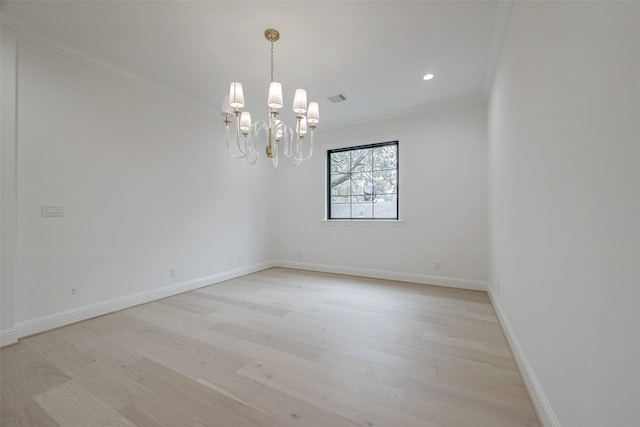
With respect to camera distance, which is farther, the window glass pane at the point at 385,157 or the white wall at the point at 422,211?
the window glass pane at the point at 385,157

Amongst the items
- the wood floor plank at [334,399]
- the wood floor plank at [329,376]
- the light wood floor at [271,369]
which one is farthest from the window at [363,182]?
the wood floor plank at [334,399]

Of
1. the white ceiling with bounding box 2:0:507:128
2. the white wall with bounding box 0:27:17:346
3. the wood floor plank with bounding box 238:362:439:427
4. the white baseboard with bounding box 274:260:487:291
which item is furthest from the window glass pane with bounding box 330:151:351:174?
the white wall with bounding box 0:27:17:346

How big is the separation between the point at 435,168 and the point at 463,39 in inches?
70.5

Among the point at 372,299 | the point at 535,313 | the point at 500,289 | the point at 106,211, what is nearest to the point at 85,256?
the point at 106,211

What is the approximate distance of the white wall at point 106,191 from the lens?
232cm

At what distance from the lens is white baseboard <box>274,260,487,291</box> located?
361 centimetres

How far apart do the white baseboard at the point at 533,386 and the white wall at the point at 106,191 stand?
3.70 m

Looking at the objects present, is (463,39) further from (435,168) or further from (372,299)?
(372,299)

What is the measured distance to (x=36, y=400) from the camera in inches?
59.1

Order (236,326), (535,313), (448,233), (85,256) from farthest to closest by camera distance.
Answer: (448,233), (85,256), (236,326), (535,313)

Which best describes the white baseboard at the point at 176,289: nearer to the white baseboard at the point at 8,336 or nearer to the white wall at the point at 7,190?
the white baseboard at the point at 8,336

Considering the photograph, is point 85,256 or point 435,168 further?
point 435,168

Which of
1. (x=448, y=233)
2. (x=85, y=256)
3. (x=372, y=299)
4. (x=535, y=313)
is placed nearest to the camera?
(x=535, y=313)

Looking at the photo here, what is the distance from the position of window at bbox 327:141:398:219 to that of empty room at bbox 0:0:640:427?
0.04 meters
